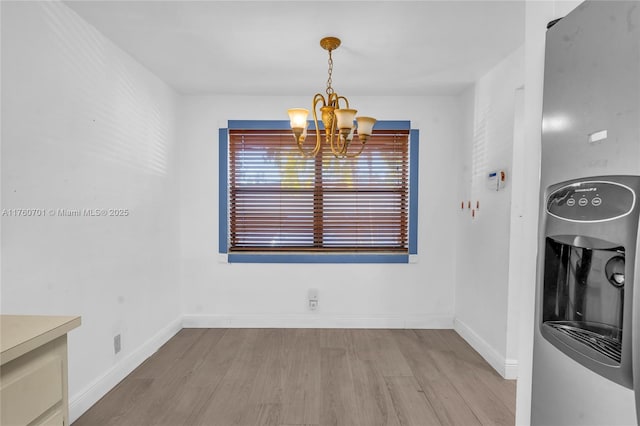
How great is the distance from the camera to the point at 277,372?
254 cm

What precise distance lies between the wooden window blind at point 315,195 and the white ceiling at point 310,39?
64 cm

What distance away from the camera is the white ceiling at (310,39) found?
191 cm

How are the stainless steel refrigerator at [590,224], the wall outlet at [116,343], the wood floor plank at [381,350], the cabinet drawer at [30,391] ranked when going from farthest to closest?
the wood floor plank at [381,350] → the wall outlet at [116,343] → the cabinet drawer at [30,391] → the stainless steel refrigerator at [590,224]

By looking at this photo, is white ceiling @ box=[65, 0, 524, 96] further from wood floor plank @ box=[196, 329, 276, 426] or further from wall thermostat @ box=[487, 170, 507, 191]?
wood floor plank @ box=[196, 329, 276, 426]

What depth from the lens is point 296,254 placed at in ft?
11.4

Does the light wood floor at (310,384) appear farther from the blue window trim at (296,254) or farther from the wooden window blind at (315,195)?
the wooden window blind at (315,195)

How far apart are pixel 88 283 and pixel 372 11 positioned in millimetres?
2333

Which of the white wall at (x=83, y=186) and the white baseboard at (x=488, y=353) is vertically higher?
the white wall at (x=83, y=186)

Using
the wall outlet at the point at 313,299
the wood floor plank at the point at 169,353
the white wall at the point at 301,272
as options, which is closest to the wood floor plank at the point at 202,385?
the wood floor plank at the point at 169,353

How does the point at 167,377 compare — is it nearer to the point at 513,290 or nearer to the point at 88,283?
the point at 88,283

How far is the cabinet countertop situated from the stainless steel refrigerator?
4.57 ft

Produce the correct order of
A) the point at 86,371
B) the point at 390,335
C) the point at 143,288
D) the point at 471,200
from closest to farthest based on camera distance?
1. the point at 86,371
2. the point at 143,288
3. the point at 471,200
4. the point at 390,335

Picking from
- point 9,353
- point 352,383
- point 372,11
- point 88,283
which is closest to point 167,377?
point 88,283

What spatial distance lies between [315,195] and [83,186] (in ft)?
6.50
